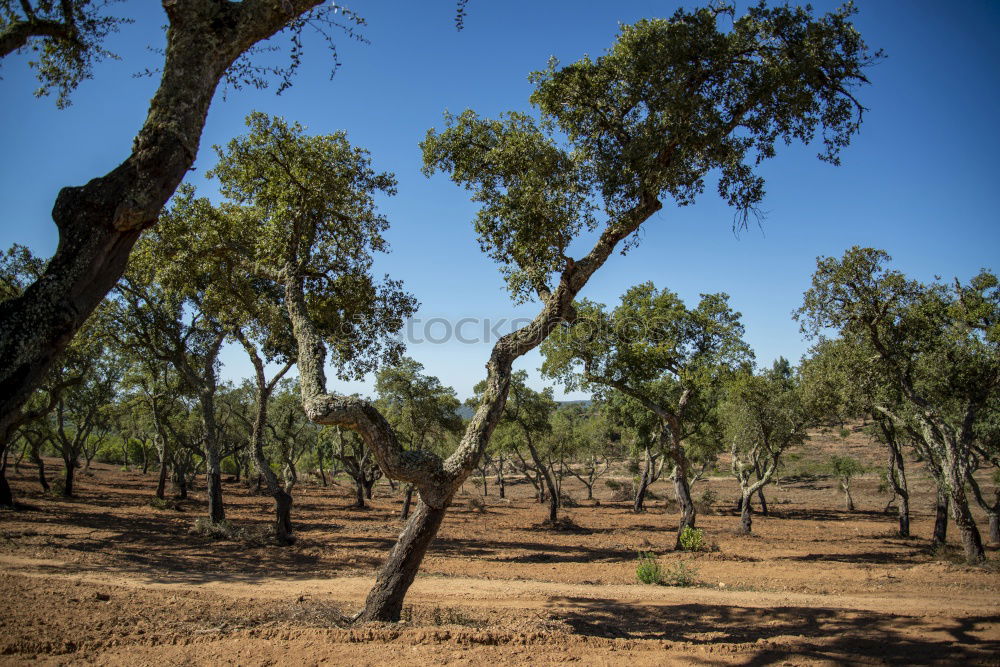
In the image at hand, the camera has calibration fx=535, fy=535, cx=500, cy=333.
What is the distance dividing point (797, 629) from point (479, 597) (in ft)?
17.9

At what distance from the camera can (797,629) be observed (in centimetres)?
830

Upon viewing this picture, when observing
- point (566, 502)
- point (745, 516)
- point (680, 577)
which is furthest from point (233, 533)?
point (566, 502)

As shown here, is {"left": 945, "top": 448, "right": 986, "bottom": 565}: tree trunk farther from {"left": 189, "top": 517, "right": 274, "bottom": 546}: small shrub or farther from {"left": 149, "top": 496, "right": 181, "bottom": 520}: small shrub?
{"left": 149, "top": 496, "right": 181, "bottom": 520}: small shrub

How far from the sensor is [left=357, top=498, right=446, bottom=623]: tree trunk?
293 inches

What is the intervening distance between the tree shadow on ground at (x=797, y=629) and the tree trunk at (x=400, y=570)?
259 centimetres

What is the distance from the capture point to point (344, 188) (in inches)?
405

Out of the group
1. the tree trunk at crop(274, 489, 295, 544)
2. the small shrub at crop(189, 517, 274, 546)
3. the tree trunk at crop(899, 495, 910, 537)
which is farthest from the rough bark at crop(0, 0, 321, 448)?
the tree trunk at crop(899, 495, 910, 537)

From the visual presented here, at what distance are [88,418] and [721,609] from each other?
31.2 metres

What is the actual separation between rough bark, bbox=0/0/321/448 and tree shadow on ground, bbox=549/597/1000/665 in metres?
7.16

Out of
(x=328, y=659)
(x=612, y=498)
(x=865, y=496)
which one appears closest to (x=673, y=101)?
(x=328, y=659)

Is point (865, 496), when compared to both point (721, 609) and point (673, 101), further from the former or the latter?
point (673, 101)

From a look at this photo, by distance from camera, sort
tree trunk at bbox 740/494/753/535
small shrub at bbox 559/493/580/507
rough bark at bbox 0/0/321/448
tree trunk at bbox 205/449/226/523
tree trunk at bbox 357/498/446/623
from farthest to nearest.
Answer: small shrub at bbox 559/493/580/507, tree trunk at bbox 740/494/753/535, tree trunk at bbox 205/449/226/523, tree trunk at bbox 357/498/446/623, rough bark at bbox 0/0/321/448

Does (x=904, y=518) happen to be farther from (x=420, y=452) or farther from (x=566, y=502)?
(x=420, y=452)

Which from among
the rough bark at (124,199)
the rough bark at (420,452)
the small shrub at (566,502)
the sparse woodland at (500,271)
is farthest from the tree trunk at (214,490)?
the small shrub at (566,502)
